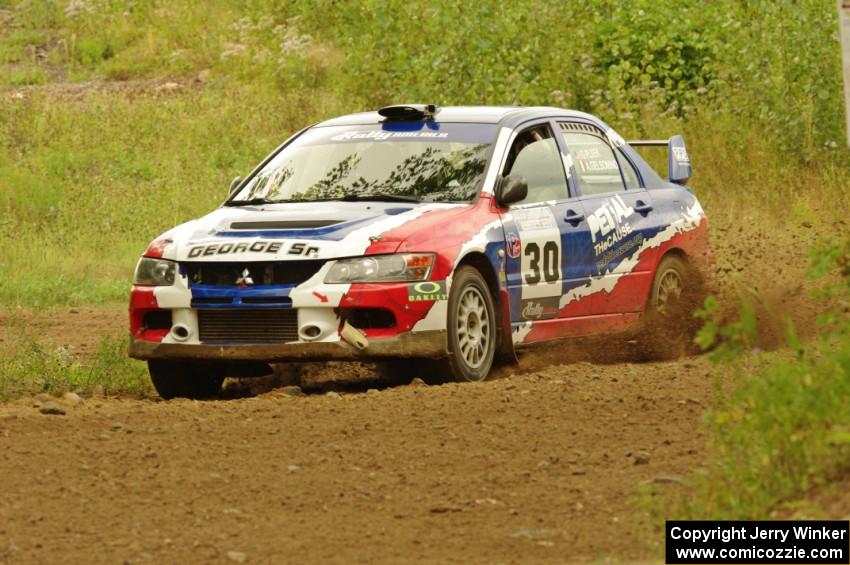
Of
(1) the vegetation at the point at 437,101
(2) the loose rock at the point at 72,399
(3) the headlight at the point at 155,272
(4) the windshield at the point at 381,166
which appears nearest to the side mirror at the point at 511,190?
(4) the windshield at the point at 381,166

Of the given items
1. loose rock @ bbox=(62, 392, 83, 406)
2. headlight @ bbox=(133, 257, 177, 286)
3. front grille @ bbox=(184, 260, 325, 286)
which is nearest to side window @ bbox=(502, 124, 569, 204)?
front grille @ bbox=(184, 260, 325, 286)

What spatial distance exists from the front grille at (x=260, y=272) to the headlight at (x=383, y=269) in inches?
4.3

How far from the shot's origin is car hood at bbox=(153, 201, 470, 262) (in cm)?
922

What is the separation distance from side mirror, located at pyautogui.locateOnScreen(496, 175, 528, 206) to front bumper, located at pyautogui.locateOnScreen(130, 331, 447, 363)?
1.11 m

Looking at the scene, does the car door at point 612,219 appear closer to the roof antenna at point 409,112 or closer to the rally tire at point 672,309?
the rally tire at point 672,309

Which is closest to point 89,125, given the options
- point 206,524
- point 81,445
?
point 81,445

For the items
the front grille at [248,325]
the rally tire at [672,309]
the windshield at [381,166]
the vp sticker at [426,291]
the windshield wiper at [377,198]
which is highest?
the windshield at [381,166]

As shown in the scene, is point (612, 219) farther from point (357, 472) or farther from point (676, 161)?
point (357, 472)

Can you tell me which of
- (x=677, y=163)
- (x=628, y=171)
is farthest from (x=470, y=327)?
(x=677, y=163)

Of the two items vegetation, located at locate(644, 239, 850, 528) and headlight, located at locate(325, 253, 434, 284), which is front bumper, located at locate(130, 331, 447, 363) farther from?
vegetation, located at locate(644, 239, 850, 528)

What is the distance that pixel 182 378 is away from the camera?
9.98 m

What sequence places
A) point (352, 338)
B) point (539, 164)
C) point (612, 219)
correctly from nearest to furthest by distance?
point (352, 338)
point (539, 164)
point (612, 219)

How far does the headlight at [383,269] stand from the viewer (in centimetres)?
919

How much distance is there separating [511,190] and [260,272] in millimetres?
1656
